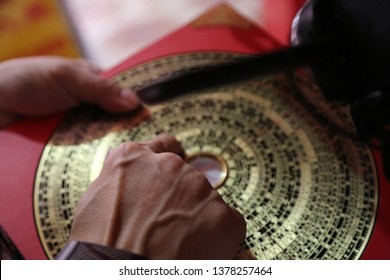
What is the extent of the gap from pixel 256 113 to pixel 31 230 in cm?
39

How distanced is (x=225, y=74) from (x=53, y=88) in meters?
0.41

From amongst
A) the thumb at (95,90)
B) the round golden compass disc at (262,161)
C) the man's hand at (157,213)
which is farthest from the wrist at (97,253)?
the thumb at (95,90)

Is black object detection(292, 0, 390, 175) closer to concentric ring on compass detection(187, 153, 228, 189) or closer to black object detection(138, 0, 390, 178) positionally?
black object detection(138, 0, 390, 178)

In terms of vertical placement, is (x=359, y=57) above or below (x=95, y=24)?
above

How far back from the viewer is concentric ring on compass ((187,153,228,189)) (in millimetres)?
667

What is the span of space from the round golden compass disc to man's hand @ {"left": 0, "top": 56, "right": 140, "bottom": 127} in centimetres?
3

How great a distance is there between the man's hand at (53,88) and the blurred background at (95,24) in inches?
14.5

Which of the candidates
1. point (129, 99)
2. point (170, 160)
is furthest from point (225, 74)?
point (129, 99)

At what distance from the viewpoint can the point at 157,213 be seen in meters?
0.55

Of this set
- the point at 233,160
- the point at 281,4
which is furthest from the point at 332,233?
the point at 281,4

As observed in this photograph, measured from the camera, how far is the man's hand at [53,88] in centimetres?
74

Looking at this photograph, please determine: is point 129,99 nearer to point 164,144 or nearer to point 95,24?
point 164,144

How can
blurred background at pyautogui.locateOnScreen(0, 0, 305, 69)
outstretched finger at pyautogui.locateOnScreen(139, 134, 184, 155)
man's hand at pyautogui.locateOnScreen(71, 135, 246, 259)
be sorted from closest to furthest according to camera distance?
man's hand at pyautogui.locateOnScreen(71, 135, 246, 259)
outstretched finger at pyautogui.locateOnScreen(139, 134, 184, 155)
blurred background at pyautogui.locateOnScreen(0, 0, 305, 69)

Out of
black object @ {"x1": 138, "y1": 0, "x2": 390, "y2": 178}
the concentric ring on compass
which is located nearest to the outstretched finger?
the concentric ring on compass
